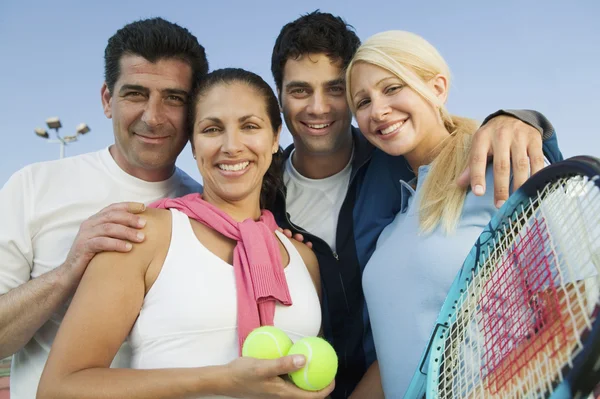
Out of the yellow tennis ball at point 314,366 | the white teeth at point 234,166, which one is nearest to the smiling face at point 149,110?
the white teeth at point 234,166

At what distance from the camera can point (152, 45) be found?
3027 millimetres

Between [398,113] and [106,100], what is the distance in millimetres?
1899

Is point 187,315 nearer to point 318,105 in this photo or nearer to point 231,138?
point 231,138

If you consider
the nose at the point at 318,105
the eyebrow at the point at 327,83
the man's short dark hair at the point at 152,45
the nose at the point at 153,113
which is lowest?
the nose at the point at 153,113

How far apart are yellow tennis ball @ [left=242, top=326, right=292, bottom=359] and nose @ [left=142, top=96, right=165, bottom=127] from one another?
152 cm

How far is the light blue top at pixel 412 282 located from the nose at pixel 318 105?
44.5 inches

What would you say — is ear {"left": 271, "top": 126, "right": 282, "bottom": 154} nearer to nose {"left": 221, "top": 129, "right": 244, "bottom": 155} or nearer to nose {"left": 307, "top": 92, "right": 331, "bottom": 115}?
nose {"left": 221, "top": 129, "right": 244, "bottom": 155}

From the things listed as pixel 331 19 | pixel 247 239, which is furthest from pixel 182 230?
pixel 331 19

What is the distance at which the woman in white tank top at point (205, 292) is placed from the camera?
1862 millimetres

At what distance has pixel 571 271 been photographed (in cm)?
137

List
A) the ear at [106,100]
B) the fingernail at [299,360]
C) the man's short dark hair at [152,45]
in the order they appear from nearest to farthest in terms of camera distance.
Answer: the fingernail at [299,360] → the man's short dark hair at [152,45] → the ear at [106,100]

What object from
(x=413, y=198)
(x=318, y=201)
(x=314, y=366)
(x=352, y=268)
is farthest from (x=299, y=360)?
(x=318, y=201)

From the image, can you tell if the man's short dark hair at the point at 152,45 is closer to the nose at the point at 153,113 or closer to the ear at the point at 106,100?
the ear at the point at 106,100

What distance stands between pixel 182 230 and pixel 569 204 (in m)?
1.61
